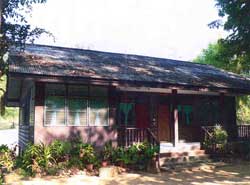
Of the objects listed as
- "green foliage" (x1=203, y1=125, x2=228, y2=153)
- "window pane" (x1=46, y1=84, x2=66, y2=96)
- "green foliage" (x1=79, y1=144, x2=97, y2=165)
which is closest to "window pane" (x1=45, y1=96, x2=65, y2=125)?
"window pane" (x1=46, y1=84, x2=66, y2=96)

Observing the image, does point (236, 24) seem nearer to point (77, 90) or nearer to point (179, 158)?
point (179, 158)

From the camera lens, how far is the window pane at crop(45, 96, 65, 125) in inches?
502

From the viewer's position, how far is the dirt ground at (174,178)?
34.3ft

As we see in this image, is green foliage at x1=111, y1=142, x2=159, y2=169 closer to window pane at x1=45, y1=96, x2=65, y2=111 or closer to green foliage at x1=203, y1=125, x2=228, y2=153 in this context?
window pane at x1=45, y1=96, x2=65, y2=111

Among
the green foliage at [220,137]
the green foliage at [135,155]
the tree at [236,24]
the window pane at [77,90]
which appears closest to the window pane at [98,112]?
the window pane at [77,90]

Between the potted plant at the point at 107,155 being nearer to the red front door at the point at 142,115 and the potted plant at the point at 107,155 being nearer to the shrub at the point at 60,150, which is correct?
the shrub at the point at 60,150

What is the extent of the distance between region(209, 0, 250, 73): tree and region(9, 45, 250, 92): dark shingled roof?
189 centimetres

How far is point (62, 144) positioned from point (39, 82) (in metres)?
2.51

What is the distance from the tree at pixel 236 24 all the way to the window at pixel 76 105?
247 inches

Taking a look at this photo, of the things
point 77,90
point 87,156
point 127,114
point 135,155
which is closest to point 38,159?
point 87,156

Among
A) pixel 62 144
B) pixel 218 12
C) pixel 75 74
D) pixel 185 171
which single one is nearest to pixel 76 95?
pixel 75 74

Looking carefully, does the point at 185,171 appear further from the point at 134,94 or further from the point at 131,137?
→ the point at 134,94

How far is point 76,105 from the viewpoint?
1328 centimetres

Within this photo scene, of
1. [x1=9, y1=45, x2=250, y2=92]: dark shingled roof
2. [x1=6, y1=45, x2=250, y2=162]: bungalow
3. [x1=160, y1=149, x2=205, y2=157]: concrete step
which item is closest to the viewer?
[x1=9, y1=45, x2=250, y2=92]: dark shingled roof
